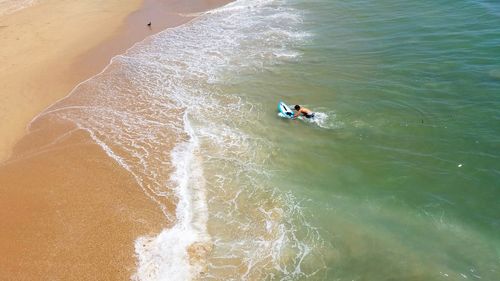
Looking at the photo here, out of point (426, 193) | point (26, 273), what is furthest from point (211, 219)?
point (426, 193)

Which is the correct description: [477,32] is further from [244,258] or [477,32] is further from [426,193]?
[244,258]

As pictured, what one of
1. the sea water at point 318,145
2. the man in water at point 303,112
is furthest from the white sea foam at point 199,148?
the man in water at point 303,112

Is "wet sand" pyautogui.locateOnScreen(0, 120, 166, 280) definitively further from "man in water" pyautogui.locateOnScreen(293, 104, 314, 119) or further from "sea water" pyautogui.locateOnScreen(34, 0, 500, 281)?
"man in water" pyautogui.locateOnScreen(293, 104, 314, 119)

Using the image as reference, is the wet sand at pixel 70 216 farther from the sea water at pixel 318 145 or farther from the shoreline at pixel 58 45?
the shoreline at pixel 58 45

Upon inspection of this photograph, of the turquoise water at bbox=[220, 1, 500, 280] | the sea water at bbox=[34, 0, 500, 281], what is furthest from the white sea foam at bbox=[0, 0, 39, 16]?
the turquoise water at bbox=[220, 1, 500, 280]

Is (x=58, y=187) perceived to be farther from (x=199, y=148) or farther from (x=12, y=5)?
(x=12, y=5)
